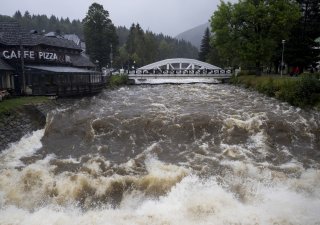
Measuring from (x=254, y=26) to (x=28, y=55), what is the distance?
90.1 feet

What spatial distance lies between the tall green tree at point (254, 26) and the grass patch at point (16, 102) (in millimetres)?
25354

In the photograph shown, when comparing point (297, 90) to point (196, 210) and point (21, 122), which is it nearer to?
point (196, 210)

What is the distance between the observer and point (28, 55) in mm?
33844

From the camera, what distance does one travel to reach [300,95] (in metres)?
27.4

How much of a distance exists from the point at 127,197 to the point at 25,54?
80.6 feet

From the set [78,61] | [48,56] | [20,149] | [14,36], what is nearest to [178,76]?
[78,61]

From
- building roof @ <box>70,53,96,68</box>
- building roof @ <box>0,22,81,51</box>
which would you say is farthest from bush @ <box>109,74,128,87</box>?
building roof @ <box>0,22,81,51</box>

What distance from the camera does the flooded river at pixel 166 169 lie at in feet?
43.2

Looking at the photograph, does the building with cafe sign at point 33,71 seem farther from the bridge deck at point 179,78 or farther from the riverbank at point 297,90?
the riverbank at point 297,90

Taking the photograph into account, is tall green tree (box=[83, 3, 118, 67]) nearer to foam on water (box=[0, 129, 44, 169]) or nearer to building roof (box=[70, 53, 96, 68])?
building roof (box=[70, 53, 96, 68])

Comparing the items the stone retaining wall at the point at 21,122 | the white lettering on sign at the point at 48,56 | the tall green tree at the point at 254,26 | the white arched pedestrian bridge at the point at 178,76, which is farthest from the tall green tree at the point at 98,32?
the stone retaining wall at the point at 21,122

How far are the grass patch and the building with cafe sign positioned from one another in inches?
73.3

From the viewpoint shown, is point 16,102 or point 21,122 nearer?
point 21,122

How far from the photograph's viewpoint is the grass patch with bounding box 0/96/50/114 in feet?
71.9
